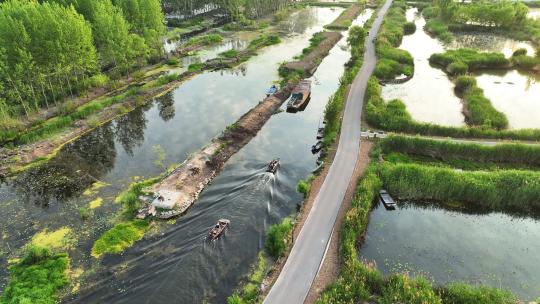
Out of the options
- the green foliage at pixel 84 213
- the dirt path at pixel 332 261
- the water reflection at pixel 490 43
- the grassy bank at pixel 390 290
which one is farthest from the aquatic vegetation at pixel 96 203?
the water reflection at pixel 490 43

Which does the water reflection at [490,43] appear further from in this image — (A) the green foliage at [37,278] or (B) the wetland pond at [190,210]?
(A) the green foliage at [37,278]

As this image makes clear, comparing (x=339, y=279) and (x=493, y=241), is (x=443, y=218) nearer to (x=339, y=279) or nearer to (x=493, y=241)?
(x=493, y=241)

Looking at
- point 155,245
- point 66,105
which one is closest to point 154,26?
point 66,105

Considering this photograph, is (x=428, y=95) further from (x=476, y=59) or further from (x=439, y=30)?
(x=439, y=30)

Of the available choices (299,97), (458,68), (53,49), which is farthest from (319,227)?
(458,68)

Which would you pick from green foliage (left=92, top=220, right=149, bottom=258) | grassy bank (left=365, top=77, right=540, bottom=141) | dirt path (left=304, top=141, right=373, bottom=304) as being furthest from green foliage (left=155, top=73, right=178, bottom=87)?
Answer: dirt path (left=304, top=141, right=373, bottom=304)

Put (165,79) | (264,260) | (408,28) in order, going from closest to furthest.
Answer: (264,260) < (165,79) < (408,28)
